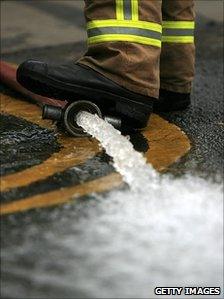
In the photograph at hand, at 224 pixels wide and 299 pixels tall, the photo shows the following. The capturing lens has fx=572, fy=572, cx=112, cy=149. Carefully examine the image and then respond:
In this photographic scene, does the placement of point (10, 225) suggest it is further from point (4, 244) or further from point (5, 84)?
point (5, 84)

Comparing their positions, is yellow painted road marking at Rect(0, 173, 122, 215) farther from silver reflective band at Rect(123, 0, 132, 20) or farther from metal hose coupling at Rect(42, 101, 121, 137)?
silver reflective band at Rect(123, 0, 132, 20)

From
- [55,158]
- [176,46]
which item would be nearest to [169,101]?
[176,46]

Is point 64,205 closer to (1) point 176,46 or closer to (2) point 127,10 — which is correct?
(2) point 127,10

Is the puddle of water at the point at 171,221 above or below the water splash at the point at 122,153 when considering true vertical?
below

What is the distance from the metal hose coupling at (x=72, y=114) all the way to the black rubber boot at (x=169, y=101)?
1.62ft

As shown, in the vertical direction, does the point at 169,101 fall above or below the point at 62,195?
above

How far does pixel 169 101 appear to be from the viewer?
2.77 meters

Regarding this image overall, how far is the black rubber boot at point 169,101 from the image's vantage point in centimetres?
276

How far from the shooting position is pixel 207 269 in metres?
1.41

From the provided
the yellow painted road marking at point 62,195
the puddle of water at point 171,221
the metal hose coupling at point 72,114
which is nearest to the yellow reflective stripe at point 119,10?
the metal hose coupling at point 72,114

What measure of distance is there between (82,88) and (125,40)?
256 millimetres

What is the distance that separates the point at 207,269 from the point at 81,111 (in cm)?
106

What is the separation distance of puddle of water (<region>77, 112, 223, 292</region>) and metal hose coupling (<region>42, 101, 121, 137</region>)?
322 millimetres

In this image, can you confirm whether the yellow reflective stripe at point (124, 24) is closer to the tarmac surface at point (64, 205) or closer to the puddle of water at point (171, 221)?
the tarmac surface at point (64, 205)
